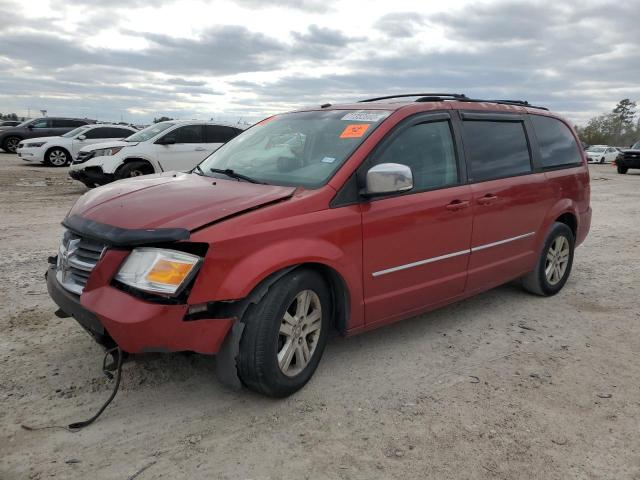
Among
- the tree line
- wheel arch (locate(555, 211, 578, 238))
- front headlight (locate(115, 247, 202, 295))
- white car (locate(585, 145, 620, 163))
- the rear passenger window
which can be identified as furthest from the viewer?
the tree line

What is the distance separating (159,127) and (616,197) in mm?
11858

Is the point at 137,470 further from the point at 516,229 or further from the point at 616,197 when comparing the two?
the point at 616,197

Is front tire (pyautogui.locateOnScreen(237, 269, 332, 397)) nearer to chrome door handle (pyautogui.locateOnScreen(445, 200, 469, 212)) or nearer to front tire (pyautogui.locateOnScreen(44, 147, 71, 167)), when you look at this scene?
chrome door handle (pyautogui.locateOnScreen(445, 200, 469, 212))

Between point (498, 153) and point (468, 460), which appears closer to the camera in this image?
point (468, 460)

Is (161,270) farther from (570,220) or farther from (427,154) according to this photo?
(570,220)

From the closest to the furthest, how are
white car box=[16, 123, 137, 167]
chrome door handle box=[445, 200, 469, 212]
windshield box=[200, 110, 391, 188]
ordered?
1. windshield box=[200, 110, 391, 188]
2. chrome door handle box=[445, 200, 469, 212]
3. white car box=[16, 123, 137, 167]

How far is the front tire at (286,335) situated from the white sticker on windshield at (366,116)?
4.10 feet

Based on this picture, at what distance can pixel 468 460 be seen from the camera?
2.68 metres

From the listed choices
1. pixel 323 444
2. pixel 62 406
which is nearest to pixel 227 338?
pixel 323 444

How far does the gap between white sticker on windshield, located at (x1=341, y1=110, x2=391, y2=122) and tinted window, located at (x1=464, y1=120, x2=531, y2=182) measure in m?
0.82

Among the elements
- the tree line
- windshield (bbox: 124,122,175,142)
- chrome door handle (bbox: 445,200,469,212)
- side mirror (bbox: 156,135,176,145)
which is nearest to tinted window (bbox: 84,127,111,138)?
windshield (bbox: 124,122,175,142)

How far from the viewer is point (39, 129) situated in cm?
2291

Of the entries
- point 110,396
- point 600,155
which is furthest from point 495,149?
point 600,155

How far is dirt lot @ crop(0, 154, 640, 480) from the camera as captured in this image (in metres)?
2.62
